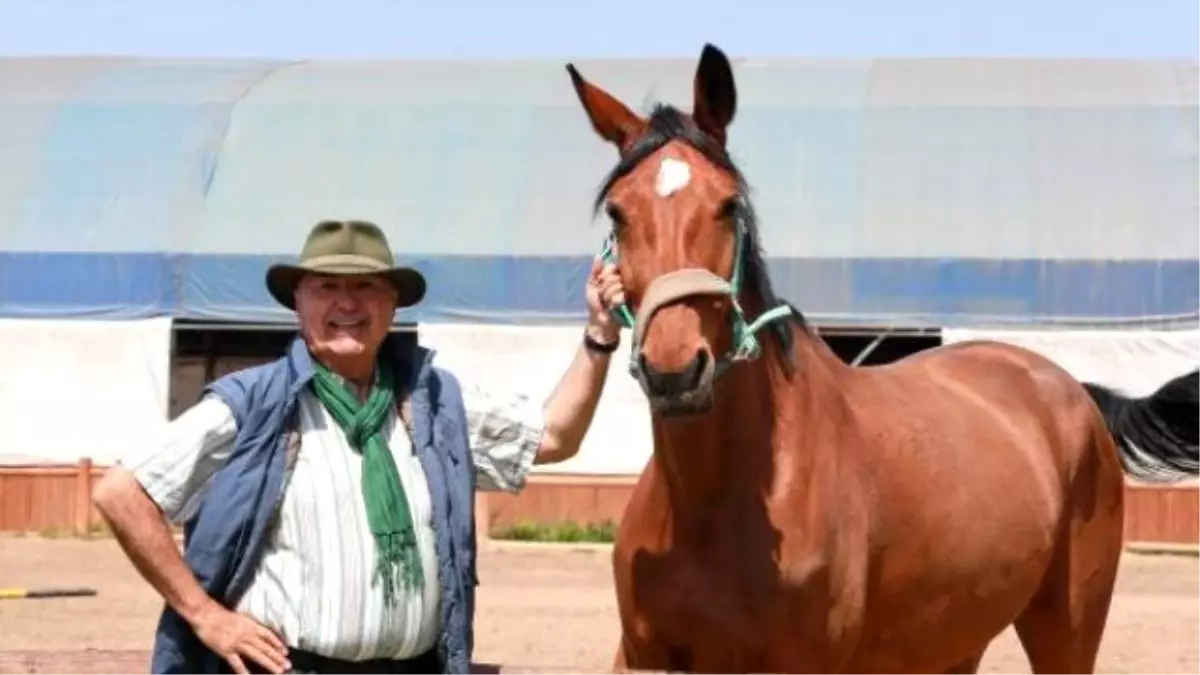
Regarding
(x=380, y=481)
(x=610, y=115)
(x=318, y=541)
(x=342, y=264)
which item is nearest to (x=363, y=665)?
(x=318, y=541)

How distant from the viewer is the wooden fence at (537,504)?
18.7m

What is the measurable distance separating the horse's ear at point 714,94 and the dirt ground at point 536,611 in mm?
3526

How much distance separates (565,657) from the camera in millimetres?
10531

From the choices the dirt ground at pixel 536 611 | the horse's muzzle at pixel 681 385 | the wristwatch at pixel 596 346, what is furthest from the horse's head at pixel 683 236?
the dirt ground at pixel 536 611

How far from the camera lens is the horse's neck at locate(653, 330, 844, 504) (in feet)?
16.2

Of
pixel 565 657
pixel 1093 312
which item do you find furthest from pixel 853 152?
pixel 565 657

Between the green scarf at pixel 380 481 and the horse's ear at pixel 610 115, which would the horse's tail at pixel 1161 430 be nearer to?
the horse's ear at pixel 610 115

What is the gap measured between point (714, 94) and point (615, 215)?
1.49 ft

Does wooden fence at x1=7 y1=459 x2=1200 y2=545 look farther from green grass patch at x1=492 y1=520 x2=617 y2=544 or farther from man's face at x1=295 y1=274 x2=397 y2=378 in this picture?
man's face at x1=295 y1=274 x2=397 y2=378

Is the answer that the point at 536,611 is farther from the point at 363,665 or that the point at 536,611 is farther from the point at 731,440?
the point at 363,665

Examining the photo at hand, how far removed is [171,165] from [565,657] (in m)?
14.4

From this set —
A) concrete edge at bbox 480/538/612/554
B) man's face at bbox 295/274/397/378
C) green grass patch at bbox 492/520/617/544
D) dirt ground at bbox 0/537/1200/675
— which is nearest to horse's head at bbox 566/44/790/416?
man's face at bbox 295/274/397/378

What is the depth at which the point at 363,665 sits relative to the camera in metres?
4.02

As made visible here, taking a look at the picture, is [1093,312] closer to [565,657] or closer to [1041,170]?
[1041,170]
